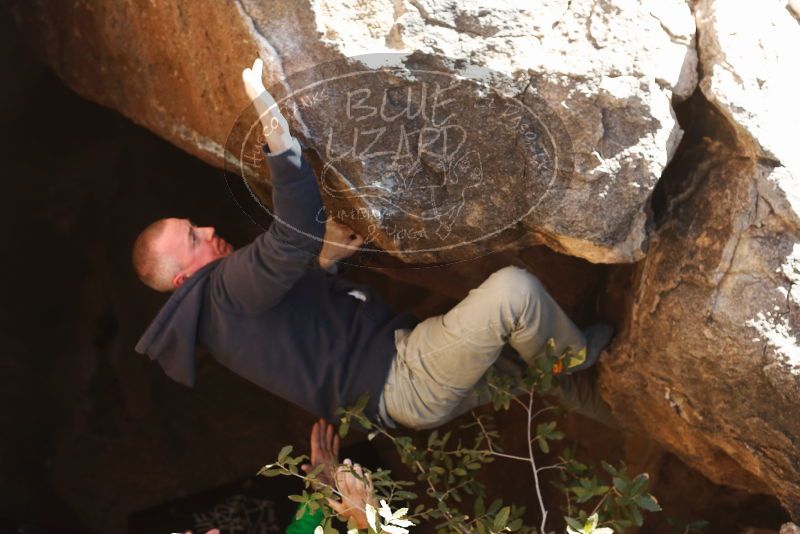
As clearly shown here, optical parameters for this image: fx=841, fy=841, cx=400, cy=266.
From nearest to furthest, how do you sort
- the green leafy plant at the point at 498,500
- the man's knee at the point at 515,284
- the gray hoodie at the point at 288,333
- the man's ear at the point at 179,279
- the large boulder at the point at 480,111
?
the large boulder at the point at 480,111, the green leafy plant at the point at 498,500, the man's knee at the point at 515,284, the gray hoodie at the point at 288,333, the man's ear at the point at 179,279

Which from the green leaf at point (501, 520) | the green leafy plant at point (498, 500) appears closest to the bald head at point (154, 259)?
the green leafy plant at point (498, 500)

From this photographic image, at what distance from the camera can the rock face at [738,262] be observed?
1.87 meters

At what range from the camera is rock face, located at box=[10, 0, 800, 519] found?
187 cm

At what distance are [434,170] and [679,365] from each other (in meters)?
0.78

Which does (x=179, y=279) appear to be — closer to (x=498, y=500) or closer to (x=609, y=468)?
(x=498, y=500)

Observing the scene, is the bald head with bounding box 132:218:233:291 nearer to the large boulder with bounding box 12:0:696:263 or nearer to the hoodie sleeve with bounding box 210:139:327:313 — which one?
the hoodie sleeve with bounding box 210:139:327:313

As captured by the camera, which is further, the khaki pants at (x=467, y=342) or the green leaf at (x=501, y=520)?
the khaki pants at (x=467, y=342)

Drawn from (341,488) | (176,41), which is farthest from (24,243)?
(341,488)

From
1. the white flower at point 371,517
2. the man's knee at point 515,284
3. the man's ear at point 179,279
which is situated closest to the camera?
the white flower at point 371,517

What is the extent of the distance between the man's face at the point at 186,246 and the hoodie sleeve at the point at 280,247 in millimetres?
165

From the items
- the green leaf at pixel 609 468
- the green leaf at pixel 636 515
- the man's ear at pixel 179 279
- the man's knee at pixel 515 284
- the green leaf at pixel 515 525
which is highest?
the man's knee at pixel 515 284

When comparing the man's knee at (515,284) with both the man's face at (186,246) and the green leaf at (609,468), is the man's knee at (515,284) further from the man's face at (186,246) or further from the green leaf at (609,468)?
the man's face at (186,246)

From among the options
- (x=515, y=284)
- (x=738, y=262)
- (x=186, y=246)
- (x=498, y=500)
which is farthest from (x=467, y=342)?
(x=186, y=246)

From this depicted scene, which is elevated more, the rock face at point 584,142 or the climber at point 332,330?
the rock face at point 584,142
